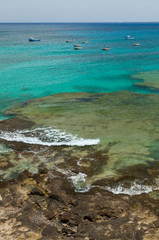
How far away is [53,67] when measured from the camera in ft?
171

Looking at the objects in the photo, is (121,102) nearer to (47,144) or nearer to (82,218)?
(47,144)

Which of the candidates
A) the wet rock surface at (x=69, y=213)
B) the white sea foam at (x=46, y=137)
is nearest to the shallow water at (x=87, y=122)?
the white sea foam at (x=46, y=137)

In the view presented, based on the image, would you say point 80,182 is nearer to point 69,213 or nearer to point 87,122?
point 69,213

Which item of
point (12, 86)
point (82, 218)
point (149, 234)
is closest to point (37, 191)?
point (82, 218)

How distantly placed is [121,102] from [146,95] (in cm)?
444

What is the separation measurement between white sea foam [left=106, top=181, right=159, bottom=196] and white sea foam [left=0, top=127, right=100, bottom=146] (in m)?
6.01

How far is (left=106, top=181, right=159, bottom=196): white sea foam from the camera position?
1312 cm

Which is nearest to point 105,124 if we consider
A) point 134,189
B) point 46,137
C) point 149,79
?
point 46,137

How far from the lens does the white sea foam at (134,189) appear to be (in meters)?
13.1

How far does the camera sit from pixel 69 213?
37.7 feet

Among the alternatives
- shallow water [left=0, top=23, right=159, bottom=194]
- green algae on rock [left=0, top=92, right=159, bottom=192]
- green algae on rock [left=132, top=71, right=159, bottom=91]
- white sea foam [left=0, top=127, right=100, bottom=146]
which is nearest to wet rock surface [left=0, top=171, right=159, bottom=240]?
shallow water [left=0, top=23, right=159, bottom=194]

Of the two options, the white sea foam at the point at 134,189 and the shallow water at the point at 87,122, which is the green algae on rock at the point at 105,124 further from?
the white sea foam at the point at 134,189

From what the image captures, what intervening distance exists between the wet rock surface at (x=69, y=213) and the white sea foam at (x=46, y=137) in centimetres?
568

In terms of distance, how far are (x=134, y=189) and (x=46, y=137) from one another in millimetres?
9241
